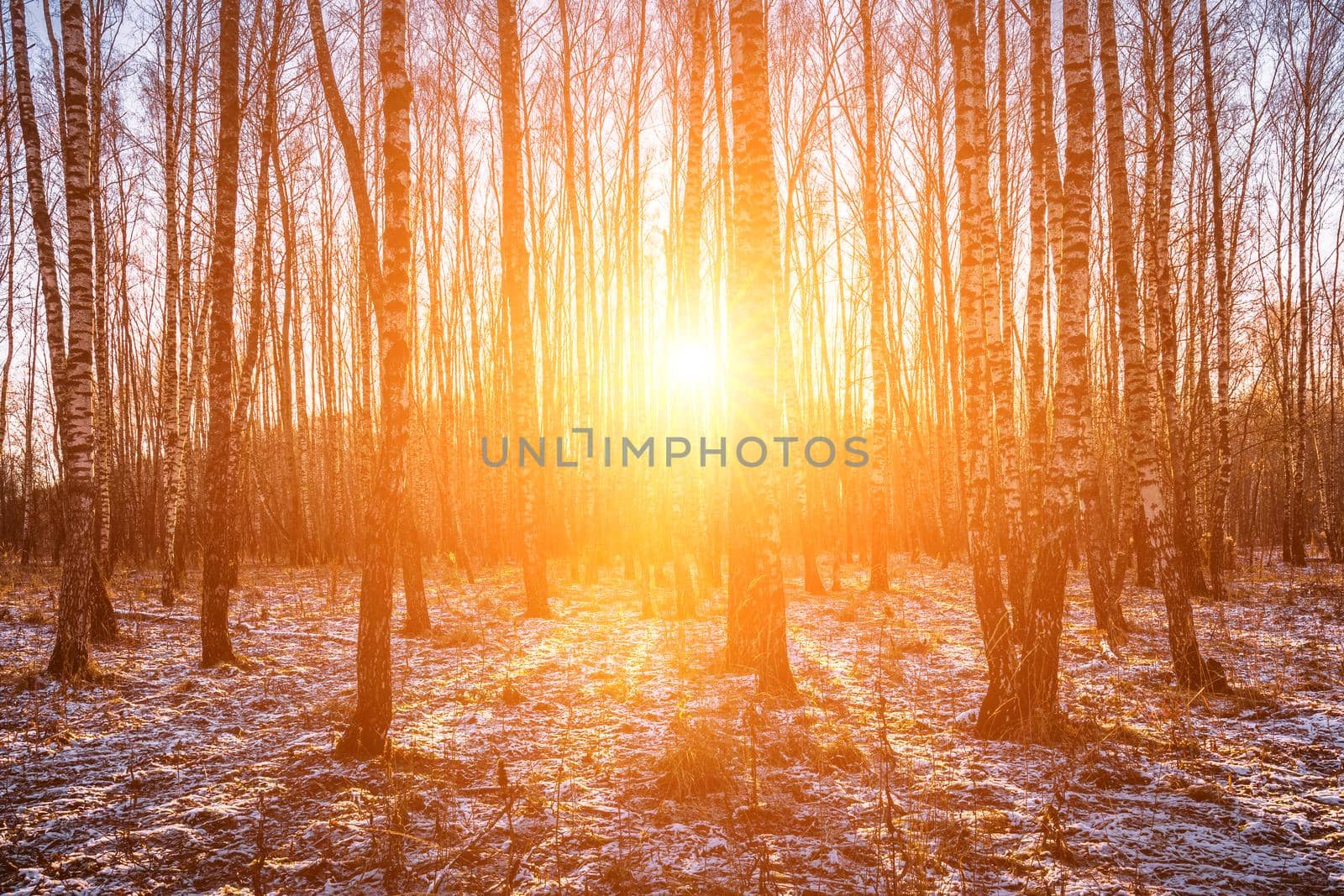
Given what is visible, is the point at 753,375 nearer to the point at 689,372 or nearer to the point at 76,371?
the point at 76,371

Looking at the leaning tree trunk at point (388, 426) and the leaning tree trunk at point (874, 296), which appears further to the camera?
the leaning tree trunk at point (874, 296)

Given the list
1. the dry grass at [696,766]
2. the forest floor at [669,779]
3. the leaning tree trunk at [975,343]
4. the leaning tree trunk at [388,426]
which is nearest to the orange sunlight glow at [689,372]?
the leaning tree trunk at [975,343]

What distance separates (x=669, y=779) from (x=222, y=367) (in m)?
6.01

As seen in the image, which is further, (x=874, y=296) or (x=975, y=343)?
(x=874, y=296)

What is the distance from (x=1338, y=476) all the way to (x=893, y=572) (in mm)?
17039

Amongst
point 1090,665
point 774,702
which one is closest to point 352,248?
point 774,702

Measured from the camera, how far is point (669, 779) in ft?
12.1

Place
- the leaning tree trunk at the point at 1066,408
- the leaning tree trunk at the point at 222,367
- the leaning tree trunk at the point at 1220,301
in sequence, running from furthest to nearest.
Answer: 1. the leaning tree trunk at the point at 1220,301
2. the leaning tree trunk at the point at 222,367
3. the leaning tree trunk at the point at 1066,408

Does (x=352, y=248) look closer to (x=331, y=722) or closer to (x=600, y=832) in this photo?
(x=331, y=722)

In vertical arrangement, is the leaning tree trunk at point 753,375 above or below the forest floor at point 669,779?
above

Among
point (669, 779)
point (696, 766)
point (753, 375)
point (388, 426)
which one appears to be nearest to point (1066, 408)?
point (753, 375)

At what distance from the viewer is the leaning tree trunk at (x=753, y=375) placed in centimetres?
521

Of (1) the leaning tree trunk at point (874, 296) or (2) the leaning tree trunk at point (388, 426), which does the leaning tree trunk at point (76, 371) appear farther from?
(1) the leaning tree trunk at point (874, 296)

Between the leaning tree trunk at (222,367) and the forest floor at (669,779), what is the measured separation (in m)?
0.59
